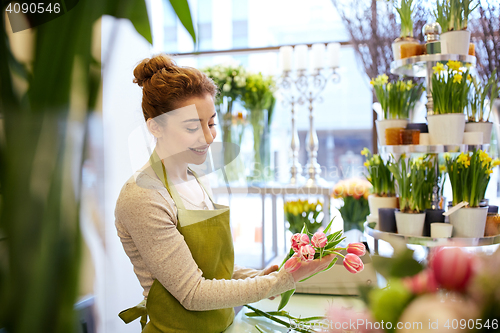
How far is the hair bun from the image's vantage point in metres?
0.88

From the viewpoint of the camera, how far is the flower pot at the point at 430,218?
141 centimetres

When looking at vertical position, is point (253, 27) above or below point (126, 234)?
above

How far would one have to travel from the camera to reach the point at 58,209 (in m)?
0.25

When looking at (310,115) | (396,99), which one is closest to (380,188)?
(396,99)

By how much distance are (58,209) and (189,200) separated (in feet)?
2.34

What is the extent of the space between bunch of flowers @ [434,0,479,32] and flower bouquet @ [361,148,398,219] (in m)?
0.58

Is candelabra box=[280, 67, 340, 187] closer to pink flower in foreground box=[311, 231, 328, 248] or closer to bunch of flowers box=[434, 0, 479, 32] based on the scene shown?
bunch of flowers box=[434, 0, 479, 32]

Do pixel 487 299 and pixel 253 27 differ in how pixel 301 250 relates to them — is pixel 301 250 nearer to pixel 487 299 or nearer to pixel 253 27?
pixel 487 299

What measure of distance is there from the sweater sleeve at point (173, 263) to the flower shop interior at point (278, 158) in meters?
0.06

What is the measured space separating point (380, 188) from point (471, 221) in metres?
0.45

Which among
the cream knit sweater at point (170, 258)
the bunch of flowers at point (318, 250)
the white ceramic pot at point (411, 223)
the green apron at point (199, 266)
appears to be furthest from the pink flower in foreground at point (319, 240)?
the white ceramic pot at point (411, 223)

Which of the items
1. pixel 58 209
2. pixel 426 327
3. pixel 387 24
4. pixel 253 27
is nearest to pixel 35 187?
pixel 58 209

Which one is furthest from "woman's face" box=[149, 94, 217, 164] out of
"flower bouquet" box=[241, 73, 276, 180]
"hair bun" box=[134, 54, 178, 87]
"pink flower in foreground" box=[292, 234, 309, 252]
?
"flower bouquet" box=[241, 73, 276, 180]

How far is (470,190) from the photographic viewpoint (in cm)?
135
